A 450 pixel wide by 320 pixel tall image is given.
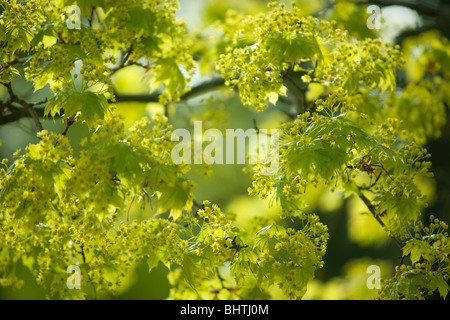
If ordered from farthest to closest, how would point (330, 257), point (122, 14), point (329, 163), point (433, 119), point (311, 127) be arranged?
point (330, 257) → point (433, 119) → point (122, 14) → point (311, 127) → point (329, 163)

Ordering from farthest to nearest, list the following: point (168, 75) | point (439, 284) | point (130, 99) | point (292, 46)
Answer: point (130, 99), point (168, 75), point (292, 46), point (439, 284)

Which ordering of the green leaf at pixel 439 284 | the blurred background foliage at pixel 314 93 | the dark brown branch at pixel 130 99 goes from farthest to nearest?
the blurred background foliage at pixel 314 93 < the dark brown branch at pixel 130 99 < the green leaf at pixel 439 284

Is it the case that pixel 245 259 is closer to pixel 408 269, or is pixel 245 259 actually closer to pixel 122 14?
pixel 408 269

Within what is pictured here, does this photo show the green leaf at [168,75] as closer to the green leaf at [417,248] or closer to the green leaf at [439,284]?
the green leaf at [417,248]

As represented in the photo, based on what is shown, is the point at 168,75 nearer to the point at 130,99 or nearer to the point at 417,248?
the point at 130,99

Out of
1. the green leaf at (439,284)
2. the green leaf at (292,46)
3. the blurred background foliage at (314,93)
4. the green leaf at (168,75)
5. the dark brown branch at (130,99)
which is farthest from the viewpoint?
the blurred background foliage at (314,93)

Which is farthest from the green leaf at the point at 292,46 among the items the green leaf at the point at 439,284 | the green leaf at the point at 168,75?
the green leaf at the point at 439,284

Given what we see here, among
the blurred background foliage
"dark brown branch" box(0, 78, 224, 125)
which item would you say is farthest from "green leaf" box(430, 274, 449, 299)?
"dark brown branch" box(0, 78, 224, 125)

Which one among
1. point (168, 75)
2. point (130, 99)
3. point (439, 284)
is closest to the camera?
point (439, 284)

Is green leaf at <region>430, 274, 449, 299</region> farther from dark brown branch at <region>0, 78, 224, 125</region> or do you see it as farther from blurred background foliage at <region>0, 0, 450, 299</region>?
dark brown branch at <region>0, 78, 224, 125</region>

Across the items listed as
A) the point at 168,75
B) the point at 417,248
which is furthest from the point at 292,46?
the point at 417,248
